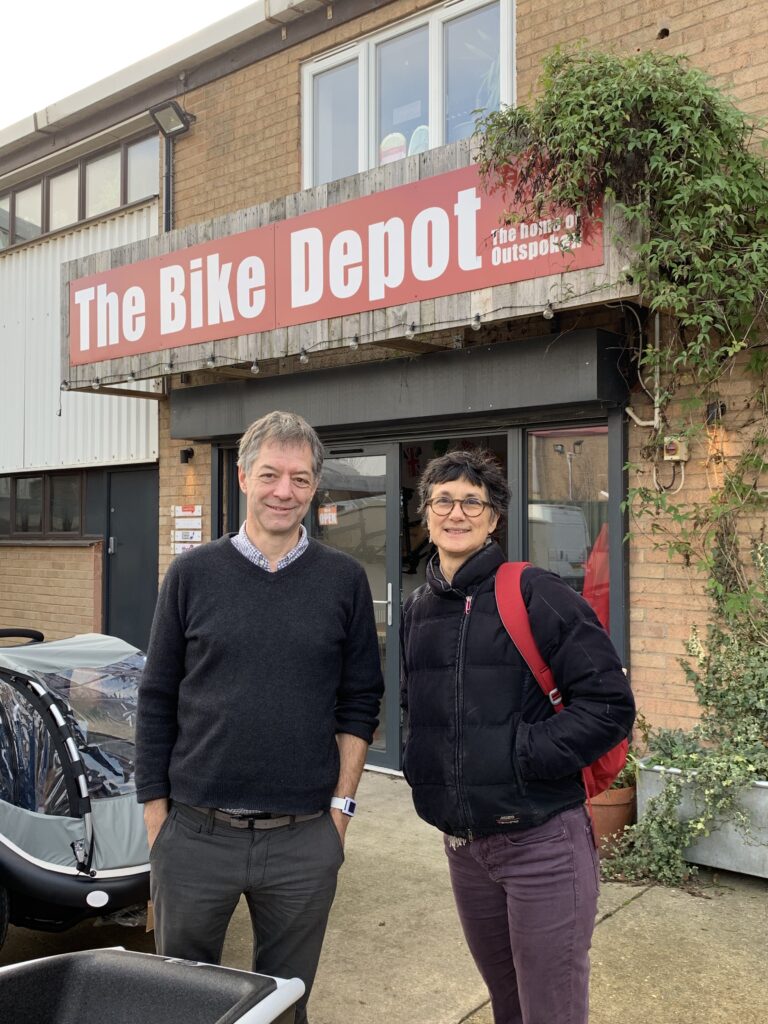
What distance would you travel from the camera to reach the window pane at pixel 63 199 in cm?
971

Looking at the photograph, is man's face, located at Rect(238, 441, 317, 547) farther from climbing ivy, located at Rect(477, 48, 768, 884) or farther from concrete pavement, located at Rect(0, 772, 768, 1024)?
climbing ivy, located at Rect(477, 48, 768, 884)

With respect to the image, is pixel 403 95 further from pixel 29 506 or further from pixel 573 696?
pixel 29 506

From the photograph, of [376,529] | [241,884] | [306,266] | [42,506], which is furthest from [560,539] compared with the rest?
[42,506]

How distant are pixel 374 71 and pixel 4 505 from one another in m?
6.79

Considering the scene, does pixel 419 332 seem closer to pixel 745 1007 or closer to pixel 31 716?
pixel 31 716

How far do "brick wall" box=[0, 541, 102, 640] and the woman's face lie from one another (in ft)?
25.0

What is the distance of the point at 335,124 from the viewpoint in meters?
7.32

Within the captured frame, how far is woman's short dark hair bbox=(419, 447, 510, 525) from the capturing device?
93.4 inches

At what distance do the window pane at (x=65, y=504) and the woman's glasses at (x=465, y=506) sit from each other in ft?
26.6

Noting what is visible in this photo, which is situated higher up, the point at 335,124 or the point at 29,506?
the point at 335,124

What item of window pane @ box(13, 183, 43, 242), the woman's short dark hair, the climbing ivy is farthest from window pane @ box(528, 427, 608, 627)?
window pane @ box(13, 183, 43, 242)

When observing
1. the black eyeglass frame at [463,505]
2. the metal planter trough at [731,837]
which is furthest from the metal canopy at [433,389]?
the black eyeglass frame at [463,505]

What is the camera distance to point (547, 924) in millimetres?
2135

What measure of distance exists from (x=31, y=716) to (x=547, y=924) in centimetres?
247
